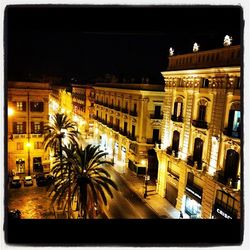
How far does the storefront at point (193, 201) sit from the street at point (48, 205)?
183 cm

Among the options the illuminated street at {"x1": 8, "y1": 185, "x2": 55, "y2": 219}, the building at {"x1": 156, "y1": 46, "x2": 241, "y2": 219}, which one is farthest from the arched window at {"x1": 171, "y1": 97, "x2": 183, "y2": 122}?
the illuminated street at {"x1": 8, "y1": 185, "x2": 55, "y2": 219}

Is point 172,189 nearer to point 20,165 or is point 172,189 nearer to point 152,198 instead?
point 152,198

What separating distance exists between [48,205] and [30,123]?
18.0 ft

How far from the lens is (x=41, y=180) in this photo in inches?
663

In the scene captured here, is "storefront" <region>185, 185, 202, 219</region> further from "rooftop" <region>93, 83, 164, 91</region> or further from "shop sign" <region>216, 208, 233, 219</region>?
"rooftop" <region>93, 83, 164, 91</region>

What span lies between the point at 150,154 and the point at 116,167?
3.93m

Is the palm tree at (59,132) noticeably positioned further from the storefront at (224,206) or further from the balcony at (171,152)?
the storefront at (224,206)

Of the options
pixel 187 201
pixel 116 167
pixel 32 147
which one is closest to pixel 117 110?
pixel 116 167

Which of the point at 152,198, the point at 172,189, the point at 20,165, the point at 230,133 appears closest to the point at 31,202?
the point at 20,165

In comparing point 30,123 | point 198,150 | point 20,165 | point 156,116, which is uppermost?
point 156,116

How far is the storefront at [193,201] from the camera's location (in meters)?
13.1

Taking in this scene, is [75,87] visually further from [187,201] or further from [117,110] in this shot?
[187,201]

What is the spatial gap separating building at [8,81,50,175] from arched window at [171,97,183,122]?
8.49 m

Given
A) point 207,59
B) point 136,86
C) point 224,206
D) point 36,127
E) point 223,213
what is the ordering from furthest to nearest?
point 136,86 → point 36,127 → point 207,59 → point 224,206 → point 223,213
